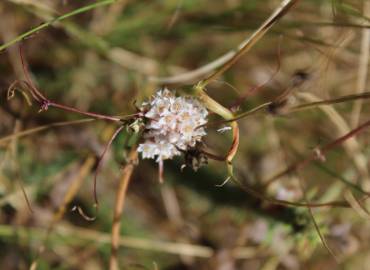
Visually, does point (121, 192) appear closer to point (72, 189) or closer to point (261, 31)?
point (72, 189)

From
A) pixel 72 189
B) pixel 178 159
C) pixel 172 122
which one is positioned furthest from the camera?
pixel 178 159

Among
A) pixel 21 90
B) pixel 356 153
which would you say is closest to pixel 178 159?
pixel 356 153

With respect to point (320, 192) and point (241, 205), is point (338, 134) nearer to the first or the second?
point (320, 192)

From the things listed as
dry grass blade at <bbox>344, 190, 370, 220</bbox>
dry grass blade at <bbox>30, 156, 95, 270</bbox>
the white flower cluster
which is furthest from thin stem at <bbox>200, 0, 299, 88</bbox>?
dry grass blade at <bbox>30, 156, 95, 270</bbox>

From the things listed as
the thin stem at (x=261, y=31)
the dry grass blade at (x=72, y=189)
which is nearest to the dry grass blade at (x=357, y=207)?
the thin stem at (x=261, y=31)

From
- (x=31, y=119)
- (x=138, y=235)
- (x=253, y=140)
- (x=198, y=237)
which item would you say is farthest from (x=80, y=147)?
(x=253, y=140)

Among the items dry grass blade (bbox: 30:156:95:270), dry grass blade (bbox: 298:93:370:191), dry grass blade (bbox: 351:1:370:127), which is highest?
dry grass blade (bbox: 351:1:370:127)

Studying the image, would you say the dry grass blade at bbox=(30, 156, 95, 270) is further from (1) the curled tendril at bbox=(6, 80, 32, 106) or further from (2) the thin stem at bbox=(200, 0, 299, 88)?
(2) the thin stem at bbox=(200, 0, 299, 88)
